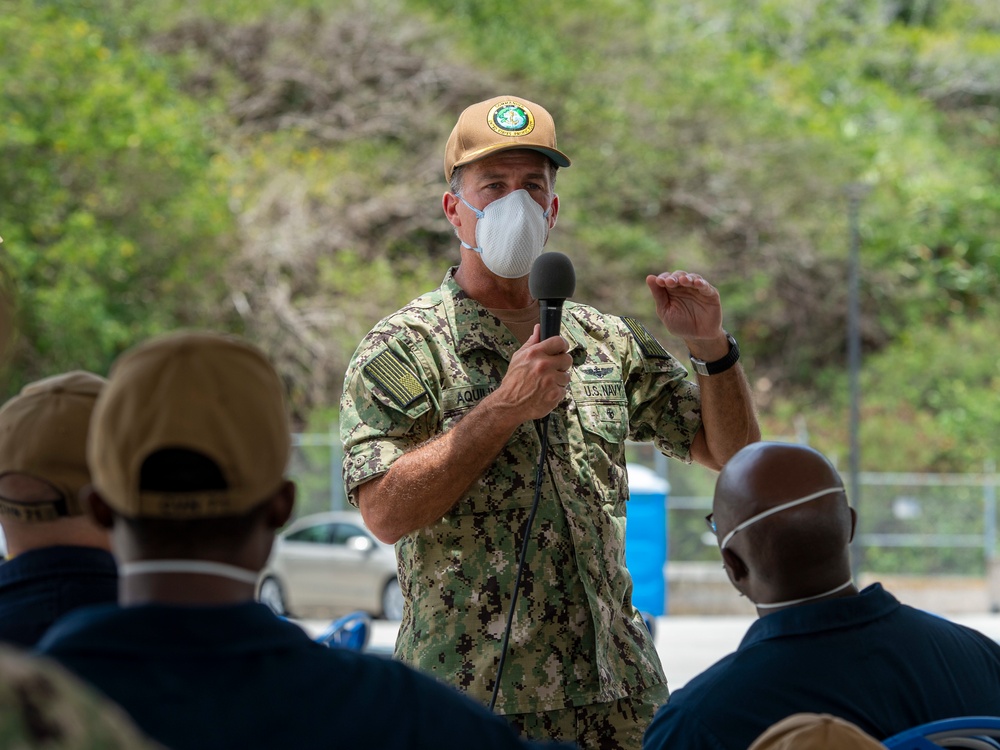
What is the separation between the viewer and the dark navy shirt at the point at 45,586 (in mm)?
1965

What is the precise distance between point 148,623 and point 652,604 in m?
10.3

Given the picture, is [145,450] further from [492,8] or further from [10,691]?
[492,8]

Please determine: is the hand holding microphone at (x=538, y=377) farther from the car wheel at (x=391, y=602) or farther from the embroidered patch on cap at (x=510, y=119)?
the car wheel at (x=391, y=602)

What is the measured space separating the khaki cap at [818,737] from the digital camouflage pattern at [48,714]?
33.6 inches

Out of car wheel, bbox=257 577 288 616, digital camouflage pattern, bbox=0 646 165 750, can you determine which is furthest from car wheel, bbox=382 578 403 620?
digital camouflage pattern, bbox=0 646 165 750

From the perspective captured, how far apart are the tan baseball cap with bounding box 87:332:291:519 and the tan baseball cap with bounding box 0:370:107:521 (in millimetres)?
486

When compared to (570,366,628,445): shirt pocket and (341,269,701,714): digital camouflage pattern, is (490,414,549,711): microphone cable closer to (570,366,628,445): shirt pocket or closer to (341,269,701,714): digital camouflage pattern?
(341,269,701,714): digital camouflage pattern

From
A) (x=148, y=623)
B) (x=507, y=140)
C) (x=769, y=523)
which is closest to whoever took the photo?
(x=148, y=623)

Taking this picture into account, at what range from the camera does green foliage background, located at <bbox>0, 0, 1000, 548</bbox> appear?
692 inches

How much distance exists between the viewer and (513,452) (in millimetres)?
2805

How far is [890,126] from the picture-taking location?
92.2ft

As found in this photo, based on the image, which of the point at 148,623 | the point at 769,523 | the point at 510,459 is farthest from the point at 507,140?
the point at 148,623

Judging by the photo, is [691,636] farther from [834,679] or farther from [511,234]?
[834,679]

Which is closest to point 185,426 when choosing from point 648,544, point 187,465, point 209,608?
point 187,465
